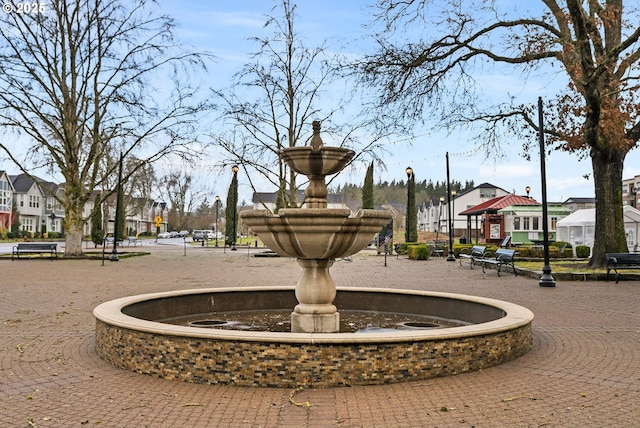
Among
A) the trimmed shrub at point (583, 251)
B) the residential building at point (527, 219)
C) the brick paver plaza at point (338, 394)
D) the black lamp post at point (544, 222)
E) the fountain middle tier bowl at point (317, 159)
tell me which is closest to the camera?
the brick paver plaza at point (338, 394)

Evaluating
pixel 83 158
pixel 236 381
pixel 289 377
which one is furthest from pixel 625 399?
pixel 83 158

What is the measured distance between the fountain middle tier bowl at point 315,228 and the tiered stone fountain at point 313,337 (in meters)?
0.01

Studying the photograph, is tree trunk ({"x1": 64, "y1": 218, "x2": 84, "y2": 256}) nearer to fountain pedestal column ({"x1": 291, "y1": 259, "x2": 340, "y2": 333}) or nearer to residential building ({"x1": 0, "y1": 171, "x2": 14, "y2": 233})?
fountain pedestal column ({"x1": 291, "y1": 259, "x2": 340, "y2": 333})

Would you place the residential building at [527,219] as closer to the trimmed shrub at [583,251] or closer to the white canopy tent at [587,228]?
the white canopy tent at [587,228]

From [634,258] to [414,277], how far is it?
274 inches

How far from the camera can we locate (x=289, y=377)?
5.43 m

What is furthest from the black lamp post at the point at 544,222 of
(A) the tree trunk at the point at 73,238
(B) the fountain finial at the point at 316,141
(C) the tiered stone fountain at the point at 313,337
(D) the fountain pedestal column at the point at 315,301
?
(A) the tree trunk at the point at 73,238

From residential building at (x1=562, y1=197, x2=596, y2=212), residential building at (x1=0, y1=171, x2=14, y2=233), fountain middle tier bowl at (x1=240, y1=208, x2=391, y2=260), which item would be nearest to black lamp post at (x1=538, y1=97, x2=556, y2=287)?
fountain middle tier bowl at (x1=240, y1=208, x2=391, y2=260)

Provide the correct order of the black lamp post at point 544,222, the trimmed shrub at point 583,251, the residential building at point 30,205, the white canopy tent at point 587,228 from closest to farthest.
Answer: the black lamp post at point 544,222, the trimmed shrub at point 583,251, the white canopy tent at point 587,228, the residential building at point 30,205

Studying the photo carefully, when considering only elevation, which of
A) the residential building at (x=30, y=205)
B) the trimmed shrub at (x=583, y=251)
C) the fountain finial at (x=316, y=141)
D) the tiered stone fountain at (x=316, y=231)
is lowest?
the trimmed shrub at (x=583, y=251)

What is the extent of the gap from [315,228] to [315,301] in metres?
1.27

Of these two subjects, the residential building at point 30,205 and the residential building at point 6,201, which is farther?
the residential building at point 30,205

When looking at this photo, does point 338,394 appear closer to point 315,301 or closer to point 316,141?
point 315,301

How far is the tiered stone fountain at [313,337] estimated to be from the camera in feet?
17.9
